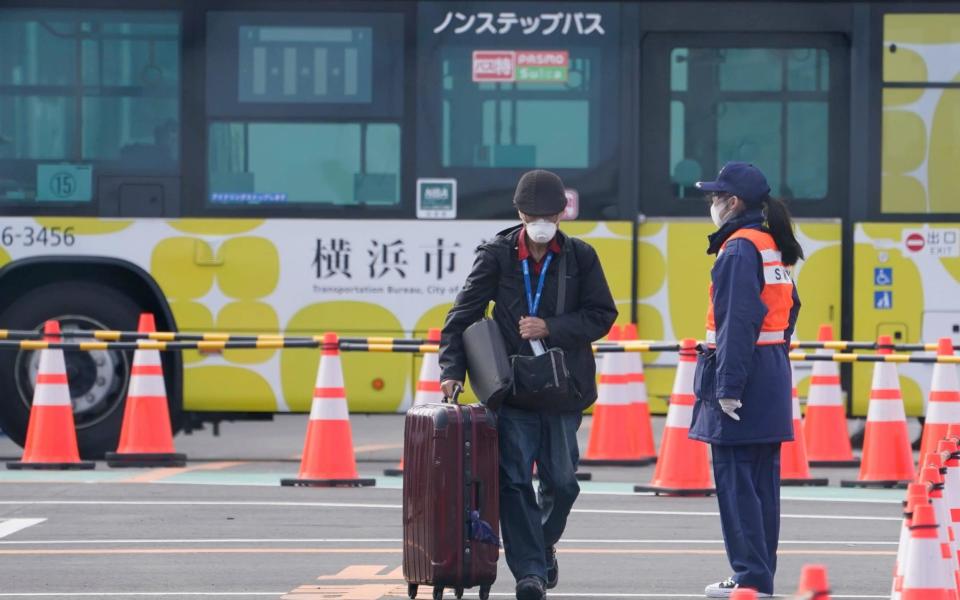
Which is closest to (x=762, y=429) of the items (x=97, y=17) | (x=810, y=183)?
(x=810, y=183)

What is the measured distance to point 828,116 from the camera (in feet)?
47.4

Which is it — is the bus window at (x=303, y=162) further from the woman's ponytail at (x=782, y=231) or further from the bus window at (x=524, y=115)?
the woman's ponytail at (x=782, y=231)

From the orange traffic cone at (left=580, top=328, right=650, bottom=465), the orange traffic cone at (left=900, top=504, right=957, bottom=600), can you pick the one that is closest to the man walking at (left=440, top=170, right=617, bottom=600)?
the orange traffic cone at (left=900, top=504, right=957, bottom=600)

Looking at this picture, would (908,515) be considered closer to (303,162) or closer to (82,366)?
(303,162)

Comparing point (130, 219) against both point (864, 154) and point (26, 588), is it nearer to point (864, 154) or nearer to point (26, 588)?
point (864, 154)

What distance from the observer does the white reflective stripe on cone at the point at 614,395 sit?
43.7 ft

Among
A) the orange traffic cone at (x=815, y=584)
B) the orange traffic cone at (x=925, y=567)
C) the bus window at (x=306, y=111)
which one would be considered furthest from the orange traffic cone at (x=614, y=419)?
the orange traffic cone at (x=815, y=584)

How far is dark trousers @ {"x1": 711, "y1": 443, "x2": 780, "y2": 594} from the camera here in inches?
309

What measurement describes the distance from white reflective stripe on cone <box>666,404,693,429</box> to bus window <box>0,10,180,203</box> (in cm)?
443

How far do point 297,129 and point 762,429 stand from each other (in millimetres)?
7233

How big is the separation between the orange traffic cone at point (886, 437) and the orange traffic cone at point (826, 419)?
77 centimetres

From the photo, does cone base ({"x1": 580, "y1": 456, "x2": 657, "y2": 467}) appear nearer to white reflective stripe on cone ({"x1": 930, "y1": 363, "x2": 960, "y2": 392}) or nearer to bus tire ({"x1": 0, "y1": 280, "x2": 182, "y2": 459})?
white reflective stripe on cone ({"x1": 930, "y1": 363, "x2": 960, "y2": 392})

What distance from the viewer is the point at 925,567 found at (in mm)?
6164

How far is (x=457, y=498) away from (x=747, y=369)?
1.25m
